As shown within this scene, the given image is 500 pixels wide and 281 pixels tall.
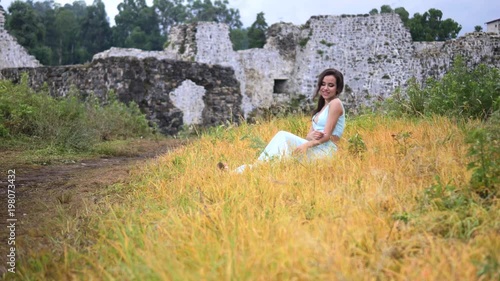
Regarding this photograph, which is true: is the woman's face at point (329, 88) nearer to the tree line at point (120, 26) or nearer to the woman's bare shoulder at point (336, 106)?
the woman's bare shoulder at point (336, 106)

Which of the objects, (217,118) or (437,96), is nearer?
(437,96)

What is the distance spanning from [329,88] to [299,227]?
326 centimetres

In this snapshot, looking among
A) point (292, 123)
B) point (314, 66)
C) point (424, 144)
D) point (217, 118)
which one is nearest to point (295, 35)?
point (314, 66)

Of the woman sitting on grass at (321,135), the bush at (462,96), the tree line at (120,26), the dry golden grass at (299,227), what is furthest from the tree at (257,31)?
the dry golden grass at (299,227)

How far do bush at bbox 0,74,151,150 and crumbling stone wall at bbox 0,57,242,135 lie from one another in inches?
74.7

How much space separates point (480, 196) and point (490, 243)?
35.3 inches

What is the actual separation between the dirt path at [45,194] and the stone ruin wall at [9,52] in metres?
9.42

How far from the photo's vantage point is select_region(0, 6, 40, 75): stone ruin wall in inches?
607

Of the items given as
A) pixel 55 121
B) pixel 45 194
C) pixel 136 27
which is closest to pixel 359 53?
pixel 55 121

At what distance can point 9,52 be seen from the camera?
15625 mm

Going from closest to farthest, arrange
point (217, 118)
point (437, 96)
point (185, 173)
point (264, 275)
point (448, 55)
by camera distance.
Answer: point (264, 275) < point (185, 173) < point (437, 96) < point (217, 118) < point (448, 55)

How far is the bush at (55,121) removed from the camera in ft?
27.4

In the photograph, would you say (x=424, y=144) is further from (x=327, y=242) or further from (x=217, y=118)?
(x=217, y=118)

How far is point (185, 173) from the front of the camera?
498cm
